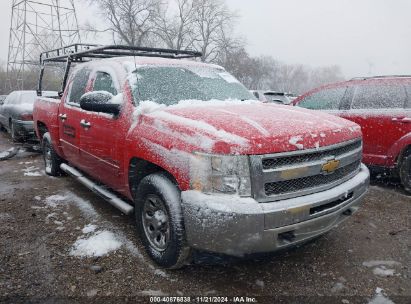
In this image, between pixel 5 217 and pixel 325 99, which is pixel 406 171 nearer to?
pixel 325 99

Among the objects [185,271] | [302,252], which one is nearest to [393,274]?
[302,252]

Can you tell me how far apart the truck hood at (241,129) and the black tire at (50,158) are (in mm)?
3310

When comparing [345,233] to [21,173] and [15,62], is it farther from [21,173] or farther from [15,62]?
[15,62]

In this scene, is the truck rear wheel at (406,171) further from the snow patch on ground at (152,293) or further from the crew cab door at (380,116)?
the snow patch on ground at (152,293)

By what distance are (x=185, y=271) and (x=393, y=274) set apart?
1795 millimetres

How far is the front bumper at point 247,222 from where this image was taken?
2461mm

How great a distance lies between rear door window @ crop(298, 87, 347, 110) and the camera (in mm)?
6258

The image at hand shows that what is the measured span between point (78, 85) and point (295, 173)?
3.37 metres

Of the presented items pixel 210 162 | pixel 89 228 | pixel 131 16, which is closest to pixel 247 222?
pixel 210 162

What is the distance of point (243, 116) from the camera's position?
304 cm

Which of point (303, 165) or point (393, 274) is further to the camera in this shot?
point (393, 274)

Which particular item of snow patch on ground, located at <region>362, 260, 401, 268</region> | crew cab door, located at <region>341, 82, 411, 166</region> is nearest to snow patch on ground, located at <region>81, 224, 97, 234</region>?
snow patch on ground, located at <region>362, 260, 401, 268</region>

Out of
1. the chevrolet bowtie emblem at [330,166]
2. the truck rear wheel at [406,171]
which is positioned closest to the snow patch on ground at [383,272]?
the chevrolet bowtie emblem at [330,166]

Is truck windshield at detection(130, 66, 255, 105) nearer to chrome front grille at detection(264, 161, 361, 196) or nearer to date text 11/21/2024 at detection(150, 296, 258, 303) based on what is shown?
chrome front grille at detection(264, 161, 361, 196)
